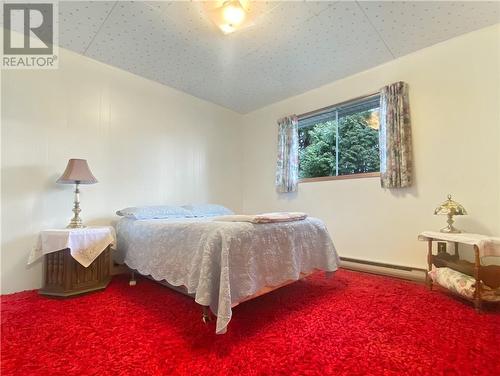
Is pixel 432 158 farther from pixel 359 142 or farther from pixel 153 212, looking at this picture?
pixel 153 212

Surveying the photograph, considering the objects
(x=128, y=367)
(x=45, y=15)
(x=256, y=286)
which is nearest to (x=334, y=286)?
(x=256, y=286)

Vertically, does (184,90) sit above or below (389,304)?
above

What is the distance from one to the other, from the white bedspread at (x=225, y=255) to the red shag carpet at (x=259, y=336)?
0.22 meters

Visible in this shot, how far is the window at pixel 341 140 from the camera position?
10.0ft

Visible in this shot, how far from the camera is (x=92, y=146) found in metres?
2.71

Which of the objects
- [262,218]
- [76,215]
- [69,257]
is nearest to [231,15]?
[262,218]

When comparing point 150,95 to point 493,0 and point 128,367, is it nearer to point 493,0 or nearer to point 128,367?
point 128,367

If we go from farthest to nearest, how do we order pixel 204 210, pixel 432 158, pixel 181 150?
pixel 181 150, pixel 204 210, pixel 432 158

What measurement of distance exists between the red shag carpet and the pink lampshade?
1.01 metres

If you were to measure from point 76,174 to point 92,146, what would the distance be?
23.0 inches

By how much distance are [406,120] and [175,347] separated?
291 cm

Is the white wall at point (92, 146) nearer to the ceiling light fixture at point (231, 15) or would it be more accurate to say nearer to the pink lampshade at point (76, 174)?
the pink lampshade at point (76, 174)

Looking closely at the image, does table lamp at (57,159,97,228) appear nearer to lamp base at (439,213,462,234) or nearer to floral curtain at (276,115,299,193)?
floral curtain at (276,115,299,193)

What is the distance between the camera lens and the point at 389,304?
190 cm
